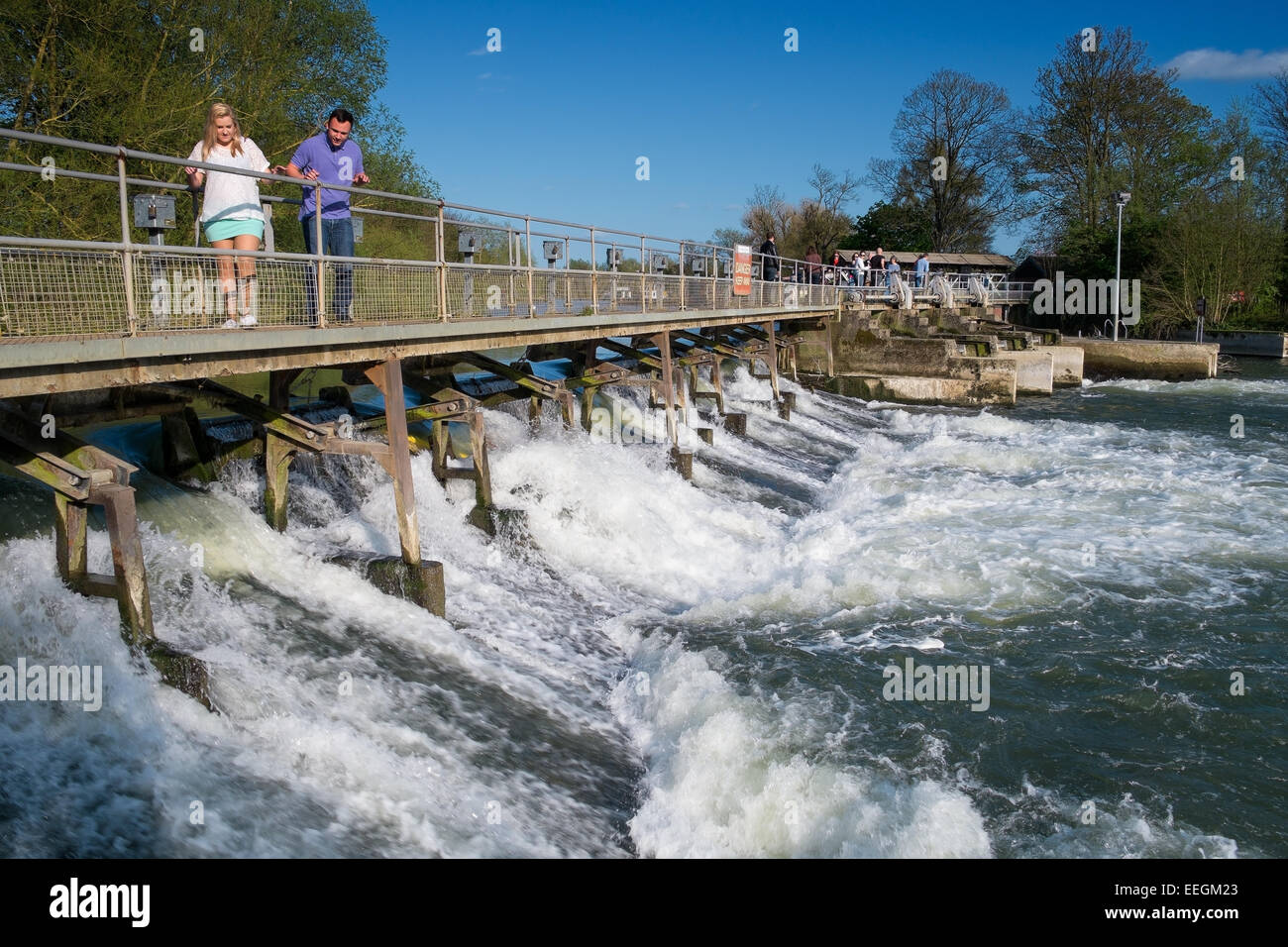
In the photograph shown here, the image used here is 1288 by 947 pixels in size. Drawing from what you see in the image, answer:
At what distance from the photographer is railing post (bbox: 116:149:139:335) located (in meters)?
6.01

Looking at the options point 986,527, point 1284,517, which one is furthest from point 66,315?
point 1284,517

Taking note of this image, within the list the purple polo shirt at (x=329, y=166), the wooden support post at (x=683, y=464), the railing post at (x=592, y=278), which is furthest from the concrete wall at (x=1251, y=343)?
the purple polo shirt at (x=329, y=166)

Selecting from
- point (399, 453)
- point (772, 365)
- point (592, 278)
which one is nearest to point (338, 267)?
point (399, 453)

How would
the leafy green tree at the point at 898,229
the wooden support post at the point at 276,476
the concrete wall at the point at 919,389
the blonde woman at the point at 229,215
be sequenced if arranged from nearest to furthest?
the blonde woman at the point at 229,215 < the wooden support post at the point at 276,476 < the concrete wall at the point at 919,389 < the leafy green tree at the point at 898,229

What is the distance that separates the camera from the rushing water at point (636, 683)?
5609 mm

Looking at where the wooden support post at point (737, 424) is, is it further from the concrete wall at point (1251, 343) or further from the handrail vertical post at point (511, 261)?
the concrete wall at point (1251, 343)

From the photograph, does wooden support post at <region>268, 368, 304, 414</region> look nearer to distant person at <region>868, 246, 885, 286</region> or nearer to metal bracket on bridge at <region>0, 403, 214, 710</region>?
metal bracket on bridge at <region>0, 403, 214, 710</region>

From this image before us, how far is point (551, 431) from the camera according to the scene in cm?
1429

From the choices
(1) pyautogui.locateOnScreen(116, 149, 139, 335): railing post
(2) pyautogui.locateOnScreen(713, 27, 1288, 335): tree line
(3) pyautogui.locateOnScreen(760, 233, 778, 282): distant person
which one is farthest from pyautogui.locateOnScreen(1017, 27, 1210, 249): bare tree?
(1) pyautogui.locateOnScreen(116, 149, 139, 335): railing post

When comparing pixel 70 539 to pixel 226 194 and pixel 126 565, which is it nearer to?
pixel 126 565

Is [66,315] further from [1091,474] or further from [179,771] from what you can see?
[1091,474]

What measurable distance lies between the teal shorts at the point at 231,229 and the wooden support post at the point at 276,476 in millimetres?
2400

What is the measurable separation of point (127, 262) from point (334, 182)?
9.96 feet
